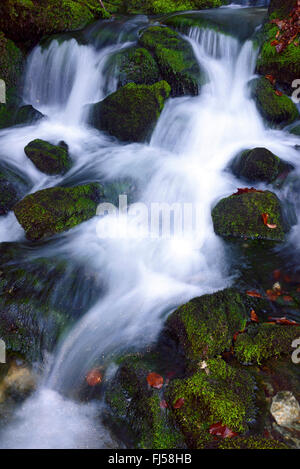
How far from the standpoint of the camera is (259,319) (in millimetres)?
3723

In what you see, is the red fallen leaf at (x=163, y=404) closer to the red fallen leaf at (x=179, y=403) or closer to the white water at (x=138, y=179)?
the red fallen leaf at (x=179, y=403)

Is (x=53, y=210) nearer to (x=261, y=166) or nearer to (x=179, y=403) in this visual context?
(x=179, y=403)

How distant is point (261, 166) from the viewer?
19.8 ft

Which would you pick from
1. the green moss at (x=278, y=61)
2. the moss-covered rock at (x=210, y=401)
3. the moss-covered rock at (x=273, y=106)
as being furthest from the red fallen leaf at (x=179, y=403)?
the green moss at (x=278, y=61)

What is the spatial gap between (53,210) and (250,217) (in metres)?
3.29

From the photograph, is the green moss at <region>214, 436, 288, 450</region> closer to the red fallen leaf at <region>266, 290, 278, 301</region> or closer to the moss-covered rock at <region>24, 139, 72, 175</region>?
the red fallen leaf at <region>266, 290, 278, 301</region>

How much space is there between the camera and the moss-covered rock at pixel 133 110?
7203mm

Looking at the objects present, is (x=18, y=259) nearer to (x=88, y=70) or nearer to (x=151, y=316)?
(x=151, y=316)

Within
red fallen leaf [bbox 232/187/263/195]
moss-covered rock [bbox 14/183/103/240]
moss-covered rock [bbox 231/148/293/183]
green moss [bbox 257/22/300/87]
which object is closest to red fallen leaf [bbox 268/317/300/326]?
red fallen leaf [bbox 232/187/263/195]

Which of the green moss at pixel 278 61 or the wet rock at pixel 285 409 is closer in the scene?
the wet rock at pixel 285 409

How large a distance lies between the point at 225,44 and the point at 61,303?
28.2 feet

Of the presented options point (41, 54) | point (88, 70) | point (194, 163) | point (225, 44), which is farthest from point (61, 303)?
point (225, 44)

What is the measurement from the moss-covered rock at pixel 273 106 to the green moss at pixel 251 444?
23.9ft

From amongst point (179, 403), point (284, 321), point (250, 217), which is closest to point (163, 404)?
point (179, 403)
